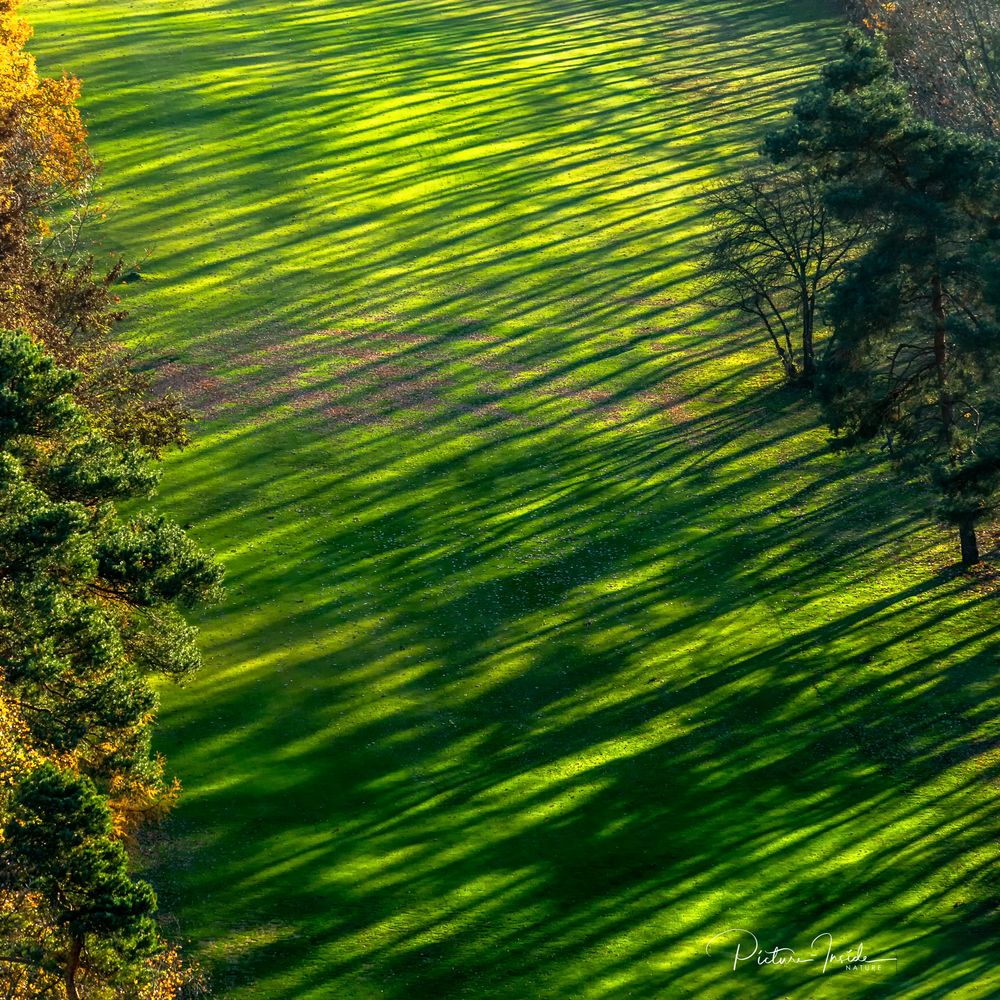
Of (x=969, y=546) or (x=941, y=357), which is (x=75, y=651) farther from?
(x=969, y=546)

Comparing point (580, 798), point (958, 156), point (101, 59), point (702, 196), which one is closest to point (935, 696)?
point (580, 798)

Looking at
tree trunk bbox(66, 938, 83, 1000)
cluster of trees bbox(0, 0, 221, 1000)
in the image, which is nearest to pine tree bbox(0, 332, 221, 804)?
cluster of trees bbox(0, 0, 221, 1000)

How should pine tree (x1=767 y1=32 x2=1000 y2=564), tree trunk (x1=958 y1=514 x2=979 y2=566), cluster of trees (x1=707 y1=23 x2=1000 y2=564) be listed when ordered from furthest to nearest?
tree trunk (x1=958 y1=514 x2=979 y2=566) → pine tree (x1=767 y1=32 x2=1000 y2=564) → cluster of trees (x1=707 y1=23 x2=1000 y2=564)

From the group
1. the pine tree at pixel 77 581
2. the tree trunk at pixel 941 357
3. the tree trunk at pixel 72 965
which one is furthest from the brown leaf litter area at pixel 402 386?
the tree trunk at pixel 72 965

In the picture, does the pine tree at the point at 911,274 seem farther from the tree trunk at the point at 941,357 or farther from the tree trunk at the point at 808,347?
the tree trunk at the point at 808,347

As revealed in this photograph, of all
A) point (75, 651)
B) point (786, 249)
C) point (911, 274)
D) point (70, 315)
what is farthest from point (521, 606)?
point (786, 249)

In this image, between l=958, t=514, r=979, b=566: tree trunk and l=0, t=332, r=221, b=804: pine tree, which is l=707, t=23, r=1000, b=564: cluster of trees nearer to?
l=958, t=514, r=979, b=566: tree trunk

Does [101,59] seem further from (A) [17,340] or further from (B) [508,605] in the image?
(A) [17,340]
